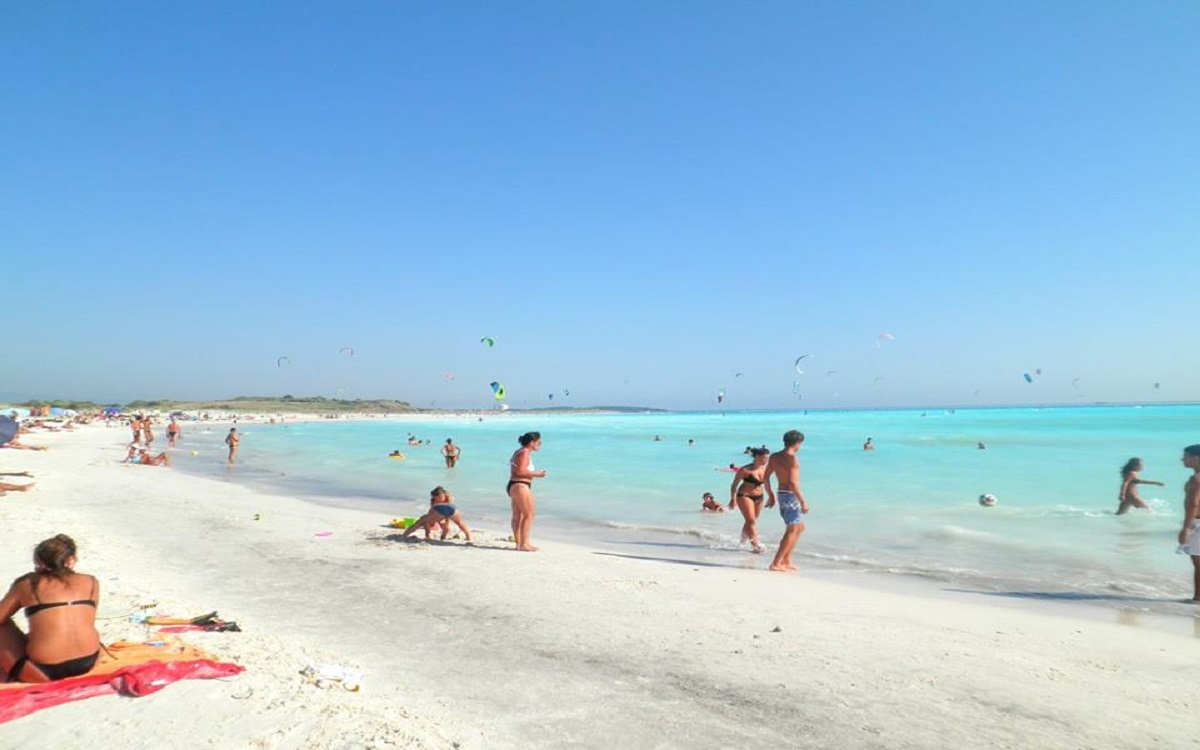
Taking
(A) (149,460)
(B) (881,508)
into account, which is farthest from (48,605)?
(A) (149,460)

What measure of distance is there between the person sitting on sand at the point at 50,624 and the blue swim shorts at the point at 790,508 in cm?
682

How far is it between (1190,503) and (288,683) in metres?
8.67

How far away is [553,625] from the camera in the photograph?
213 inches

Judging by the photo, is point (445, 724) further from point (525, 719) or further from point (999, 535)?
point (999, 535)

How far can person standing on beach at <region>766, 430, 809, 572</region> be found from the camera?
802 cm

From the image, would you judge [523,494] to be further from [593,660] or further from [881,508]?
[881,508]

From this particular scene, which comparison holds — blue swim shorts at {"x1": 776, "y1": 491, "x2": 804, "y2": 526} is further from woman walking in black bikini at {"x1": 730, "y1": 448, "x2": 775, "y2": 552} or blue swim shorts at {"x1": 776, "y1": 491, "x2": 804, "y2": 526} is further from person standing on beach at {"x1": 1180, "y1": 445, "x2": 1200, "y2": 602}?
person standing on beach at {"x1": 1180, "y1": 445, "x2": 1200, "y2": 602}

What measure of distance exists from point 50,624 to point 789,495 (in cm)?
704

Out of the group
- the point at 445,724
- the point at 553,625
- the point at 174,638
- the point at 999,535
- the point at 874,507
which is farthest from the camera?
the point at 874,507

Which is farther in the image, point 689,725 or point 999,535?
point 999,535

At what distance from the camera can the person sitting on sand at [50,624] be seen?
3703 mm

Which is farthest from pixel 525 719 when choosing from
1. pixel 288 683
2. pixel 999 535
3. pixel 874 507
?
pixel 874 507

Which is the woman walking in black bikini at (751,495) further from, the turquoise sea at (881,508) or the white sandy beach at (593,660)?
the white sandy beach at (593,660)

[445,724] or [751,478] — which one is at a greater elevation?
[751,478]
